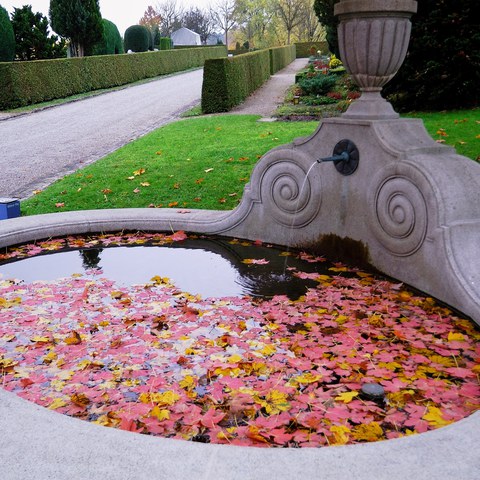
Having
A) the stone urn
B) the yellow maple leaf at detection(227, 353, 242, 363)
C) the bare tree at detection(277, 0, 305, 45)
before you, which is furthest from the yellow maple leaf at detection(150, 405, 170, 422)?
the bare tree at detection(277, 0, 305, 45)

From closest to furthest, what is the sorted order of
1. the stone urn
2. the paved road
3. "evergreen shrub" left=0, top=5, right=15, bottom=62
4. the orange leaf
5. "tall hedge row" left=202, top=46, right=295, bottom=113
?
the orange leaf → the stone urn → the paved road → "tall hedge row" left=202, top=46, right=295, bottom=113 → "evergreen shrub" left=0, top=5, right=15, bottom=62

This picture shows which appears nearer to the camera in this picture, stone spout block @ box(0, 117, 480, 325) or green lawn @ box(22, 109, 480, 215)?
stone spout block @ box(0, 117, 480, 325)

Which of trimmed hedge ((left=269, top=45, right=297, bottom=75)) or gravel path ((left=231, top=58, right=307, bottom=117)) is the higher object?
trimmed hedge ((left=269, top=45, right=297, bottom=75))

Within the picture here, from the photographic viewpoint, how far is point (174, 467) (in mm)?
2096

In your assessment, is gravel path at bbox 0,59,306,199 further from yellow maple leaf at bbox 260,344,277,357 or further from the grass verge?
yellow maple leaf at bbox 260,344,277,357

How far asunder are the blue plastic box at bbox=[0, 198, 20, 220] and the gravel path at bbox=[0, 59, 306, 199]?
2.24 m

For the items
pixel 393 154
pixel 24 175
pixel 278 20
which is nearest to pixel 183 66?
pixel 278 20

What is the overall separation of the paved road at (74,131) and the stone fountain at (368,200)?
4.41 metres

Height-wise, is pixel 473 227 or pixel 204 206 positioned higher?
pixel 473 227

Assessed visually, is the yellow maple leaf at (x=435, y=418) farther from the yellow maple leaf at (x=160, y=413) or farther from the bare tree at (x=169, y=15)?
the bare tree at (x=169, y=15)

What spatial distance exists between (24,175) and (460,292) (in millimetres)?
8605

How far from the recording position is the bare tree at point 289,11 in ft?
185

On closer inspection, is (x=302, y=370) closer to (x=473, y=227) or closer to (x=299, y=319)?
(x=299, y=319)

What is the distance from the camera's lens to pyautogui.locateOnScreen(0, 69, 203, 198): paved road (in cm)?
1055
